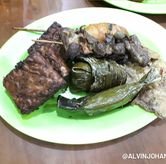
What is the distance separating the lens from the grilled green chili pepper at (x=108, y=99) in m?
0.99

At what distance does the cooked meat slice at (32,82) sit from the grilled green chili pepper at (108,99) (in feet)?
0.16

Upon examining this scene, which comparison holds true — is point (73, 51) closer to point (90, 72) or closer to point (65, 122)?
point (90, 72)

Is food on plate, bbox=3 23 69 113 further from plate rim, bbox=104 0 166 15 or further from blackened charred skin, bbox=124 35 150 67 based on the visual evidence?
plate rim, bbox=104 0 166 15

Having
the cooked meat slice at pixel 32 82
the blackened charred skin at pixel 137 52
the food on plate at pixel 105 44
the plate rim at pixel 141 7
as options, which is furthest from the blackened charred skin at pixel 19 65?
the plate rim at pixel 141 7

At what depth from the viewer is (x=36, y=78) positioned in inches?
39.6

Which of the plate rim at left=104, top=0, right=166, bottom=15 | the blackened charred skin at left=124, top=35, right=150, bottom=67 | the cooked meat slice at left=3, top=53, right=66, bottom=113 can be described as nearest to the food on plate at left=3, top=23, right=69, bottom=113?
the cooked meat slice at left=3, top=53, right=66, bottom=113

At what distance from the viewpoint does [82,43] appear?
1.06 meters

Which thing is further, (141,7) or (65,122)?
(141,7)

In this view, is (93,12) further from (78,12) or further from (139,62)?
(139,62)

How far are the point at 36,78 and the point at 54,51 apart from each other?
0.11 meters

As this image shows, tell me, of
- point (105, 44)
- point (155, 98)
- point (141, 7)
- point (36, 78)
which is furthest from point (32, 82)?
point (141, 7)

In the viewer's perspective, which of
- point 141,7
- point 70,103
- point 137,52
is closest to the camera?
point 70,103

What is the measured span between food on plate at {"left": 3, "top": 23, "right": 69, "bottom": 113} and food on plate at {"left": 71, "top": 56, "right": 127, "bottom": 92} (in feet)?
0.12

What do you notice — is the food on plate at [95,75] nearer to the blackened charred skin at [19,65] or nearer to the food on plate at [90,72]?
the food on plate at [90,72]
